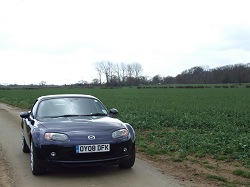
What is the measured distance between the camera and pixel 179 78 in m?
151

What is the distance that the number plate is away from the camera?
18.2 feet

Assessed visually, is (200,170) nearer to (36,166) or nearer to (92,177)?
(92,177)

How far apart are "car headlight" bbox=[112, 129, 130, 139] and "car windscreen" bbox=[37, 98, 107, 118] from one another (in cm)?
116

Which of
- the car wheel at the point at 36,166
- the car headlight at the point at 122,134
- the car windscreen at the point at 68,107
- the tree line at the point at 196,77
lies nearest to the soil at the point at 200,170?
the car headlight at the point at 122,134

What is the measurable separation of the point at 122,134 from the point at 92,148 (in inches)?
25.9

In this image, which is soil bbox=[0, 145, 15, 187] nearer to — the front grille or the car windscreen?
the front grille

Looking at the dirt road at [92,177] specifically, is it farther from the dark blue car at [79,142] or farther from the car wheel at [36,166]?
the dark blue car at [79,142]

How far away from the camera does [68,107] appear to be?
275 inches

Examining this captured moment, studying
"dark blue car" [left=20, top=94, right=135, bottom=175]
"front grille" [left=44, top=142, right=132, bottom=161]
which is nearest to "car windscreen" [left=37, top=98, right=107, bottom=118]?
"dark blue car" [left=20, top=94, right=135, bottom=175]

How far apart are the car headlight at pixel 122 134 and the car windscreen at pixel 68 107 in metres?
1.16

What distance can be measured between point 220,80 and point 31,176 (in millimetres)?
133022

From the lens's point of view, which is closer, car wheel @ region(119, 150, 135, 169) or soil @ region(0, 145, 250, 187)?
soil @ region(0, 145, 250, 187)

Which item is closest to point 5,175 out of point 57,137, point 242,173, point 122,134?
point 57,137

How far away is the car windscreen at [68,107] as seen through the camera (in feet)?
22.4
